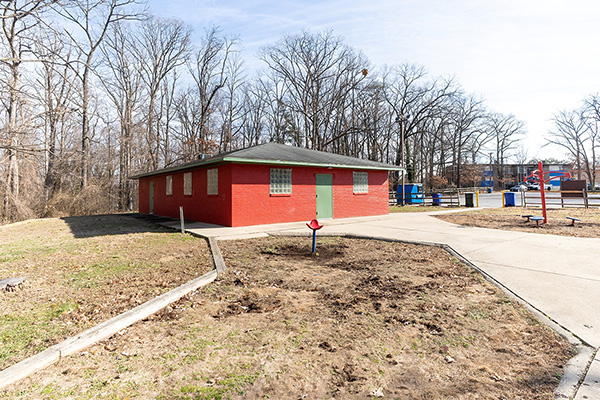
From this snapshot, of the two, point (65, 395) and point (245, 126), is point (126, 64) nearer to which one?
point (245, 126)

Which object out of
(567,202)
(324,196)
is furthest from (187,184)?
(567,202)

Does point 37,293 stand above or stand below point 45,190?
below

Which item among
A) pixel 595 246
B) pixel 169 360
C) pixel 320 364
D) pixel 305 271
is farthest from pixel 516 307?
pixel 595 246

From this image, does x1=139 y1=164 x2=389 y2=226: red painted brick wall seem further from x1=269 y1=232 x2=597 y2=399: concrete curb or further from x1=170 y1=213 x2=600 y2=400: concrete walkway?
x1=269 y1=232 x2=597 y2=399: concrete curb

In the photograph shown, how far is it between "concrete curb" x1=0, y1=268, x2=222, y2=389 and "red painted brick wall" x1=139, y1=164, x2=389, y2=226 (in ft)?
25.4

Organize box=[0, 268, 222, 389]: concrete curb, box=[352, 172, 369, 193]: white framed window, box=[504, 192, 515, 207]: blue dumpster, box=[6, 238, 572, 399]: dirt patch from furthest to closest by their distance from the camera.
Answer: box=[504, 192, 515, 207]: blue dumpster → box=[352, 172, 369, 193]: white framed window → box=[0, 268, 222, 389]: concrete curb → box=[6, 238, 572, 399]: dirt patch

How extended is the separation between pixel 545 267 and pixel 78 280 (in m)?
8.08

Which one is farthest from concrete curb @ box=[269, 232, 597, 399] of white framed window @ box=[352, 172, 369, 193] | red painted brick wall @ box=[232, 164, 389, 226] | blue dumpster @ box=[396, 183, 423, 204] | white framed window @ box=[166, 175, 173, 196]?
blue dumpster @ box=[396, 183, 423, 204]

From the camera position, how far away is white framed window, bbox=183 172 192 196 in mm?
15664

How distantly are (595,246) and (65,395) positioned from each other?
32.6 ft

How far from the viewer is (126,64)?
28.3m

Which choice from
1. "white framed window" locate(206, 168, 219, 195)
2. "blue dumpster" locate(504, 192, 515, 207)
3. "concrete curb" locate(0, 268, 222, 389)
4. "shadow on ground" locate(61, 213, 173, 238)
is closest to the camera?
"concrete curb" locate(0, 268, 222, 389)

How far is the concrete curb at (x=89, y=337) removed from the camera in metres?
2.47

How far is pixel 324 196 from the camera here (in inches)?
577
